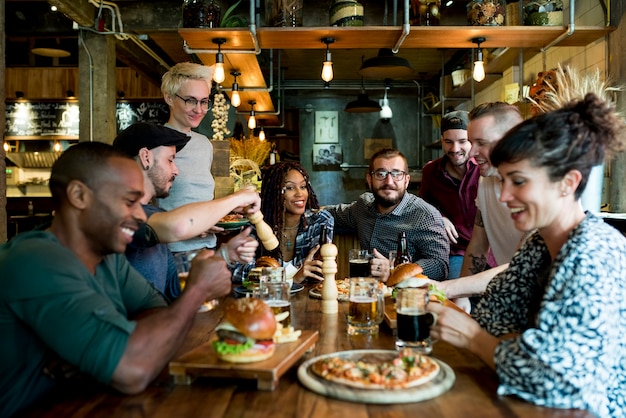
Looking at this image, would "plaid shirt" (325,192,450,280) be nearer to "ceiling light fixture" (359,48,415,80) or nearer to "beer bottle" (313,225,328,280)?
"beer bottle" (313,225,328,280)

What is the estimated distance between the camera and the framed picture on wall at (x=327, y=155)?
44.7 ft

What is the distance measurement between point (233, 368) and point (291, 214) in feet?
7.42

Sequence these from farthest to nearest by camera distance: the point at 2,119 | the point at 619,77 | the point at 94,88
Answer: the point at 94,88
the point at 619,77
the point at 2,119

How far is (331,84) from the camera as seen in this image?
43.7ft

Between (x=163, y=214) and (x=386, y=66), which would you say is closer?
(x=163, y=214)

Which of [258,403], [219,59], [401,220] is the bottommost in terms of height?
[258,403]

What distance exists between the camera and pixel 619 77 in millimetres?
4699

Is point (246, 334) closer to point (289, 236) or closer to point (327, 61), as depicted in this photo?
point (289, 236)

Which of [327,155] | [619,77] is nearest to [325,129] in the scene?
[327,155]

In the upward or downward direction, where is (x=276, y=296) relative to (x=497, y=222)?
downward

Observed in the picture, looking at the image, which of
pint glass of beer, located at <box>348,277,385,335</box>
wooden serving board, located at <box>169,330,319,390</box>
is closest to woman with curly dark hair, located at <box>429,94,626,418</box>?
pint glass of beer, located at <box>348,277,385,335</box>

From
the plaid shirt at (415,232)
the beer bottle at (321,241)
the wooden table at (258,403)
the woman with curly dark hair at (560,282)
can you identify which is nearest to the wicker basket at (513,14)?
the plaid shirt at (415,232)

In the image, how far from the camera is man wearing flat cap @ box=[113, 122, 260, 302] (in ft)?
7.38

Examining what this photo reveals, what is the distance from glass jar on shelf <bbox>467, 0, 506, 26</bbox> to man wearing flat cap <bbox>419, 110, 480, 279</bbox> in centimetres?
97
